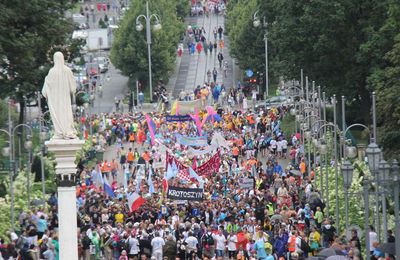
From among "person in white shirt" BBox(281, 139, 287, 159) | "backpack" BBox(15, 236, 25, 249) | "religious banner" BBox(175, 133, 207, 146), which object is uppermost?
"religious banner" BBox(175, 133, 207, 146)

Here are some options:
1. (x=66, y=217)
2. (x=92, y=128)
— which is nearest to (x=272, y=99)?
(x=92, y=128)

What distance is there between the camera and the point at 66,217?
28547mm

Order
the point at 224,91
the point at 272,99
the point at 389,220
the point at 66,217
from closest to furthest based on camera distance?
the point at 66,217 → the point at 389,220 → the point at 272,99 → the point at 224,91

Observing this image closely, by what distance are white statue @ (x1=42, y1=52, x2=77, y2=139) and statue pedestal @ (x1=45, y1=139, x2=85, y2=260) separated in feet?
1.27

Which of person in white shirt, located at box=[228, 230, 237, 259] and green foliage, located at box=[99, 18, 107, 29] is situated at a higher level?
green foliage, located at box=[99, 18, 107, 29]

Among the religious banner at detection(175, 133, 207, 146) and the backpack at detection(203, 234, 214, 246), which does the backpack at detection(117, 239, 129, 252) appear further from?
the religious banner at detection(175, 133, 207, 146)

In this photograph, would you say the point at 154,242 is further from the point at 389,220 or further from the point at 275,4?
the point at 275,4

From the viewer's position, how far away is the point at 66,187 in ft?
93.5

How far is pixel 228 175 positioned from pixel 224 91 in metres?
38.5

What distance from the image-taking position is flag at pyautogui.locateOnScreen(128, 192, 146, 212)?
45.0m

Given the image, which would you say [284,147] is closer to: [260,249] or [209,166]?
[209,166]

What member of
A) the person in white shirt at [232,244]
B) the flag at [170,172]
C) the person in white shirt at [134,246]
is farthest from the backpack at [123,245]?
the flag at [170,172]

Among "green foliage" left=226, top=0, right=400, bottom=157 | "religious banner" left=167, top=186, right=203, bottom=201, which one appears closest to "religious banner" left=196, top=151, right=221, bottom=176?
→ "religious banner" left=167, top=186, right=203, bottom=201

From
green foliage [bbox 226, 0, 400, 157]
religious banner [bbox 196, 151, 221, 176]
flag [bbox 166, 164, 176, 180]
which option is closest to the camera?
flag [bbox 166, 164, 176, 180]
